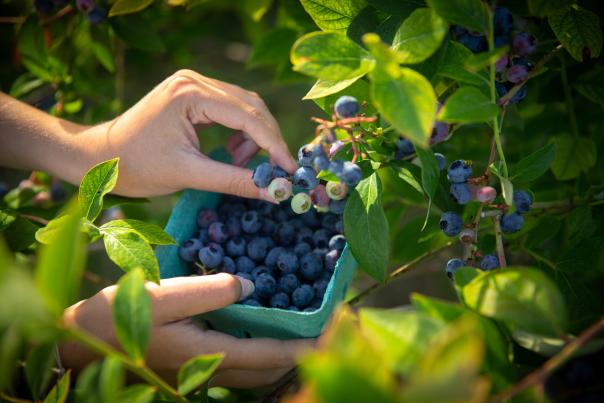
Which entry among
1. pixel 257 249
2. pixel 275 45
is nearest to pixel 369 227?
pixel 257 249

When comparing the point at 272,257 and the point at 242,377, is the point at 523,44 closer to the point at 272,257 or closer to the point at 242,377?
the point at 272,257

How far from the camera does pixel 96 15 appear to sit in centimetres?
136

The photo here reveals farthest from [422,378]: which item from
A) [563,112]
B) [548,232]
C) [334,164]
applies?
[563,112]

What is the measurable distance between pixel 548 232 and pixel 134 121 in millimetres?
889

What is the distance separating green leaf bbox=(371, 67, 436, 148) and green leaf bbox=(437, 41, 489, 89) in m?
0.14

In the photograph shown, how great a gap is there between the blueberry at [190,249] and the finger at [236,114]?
0.26 m

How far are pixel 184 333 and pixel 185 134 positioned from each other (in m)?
0.41

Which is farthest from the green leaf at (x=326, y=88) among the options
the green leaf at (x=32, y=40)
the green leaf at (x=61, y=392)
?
the green leaf at (x=32, y=40)

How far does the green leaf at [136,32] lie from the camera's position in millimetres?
1411

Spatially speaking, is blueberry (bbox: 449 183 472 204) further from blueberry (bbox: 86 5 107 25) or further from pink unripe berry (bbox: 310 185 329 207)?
blueberry (bbox: 86 5 107 25)

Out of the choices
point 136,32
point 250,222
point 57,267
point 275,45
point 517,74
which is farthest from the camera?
point 275,45

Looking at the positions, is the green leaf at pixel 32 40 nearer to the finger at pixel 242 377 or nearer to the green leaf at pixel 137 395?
the finger at pixel 242 377

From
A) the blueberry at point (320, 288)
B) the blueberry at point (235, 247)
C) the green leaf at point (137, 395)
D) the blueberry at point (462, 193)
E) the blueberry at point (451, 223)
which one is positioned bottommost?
the blueberry at point (320, 288)

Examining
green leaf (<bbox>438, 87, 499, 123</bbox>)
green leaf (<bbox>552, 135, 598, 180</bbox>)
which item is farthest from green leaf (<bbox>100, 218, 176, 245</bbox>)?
green leaf (<bbox>552, 135, 598, 180</bbox>)
